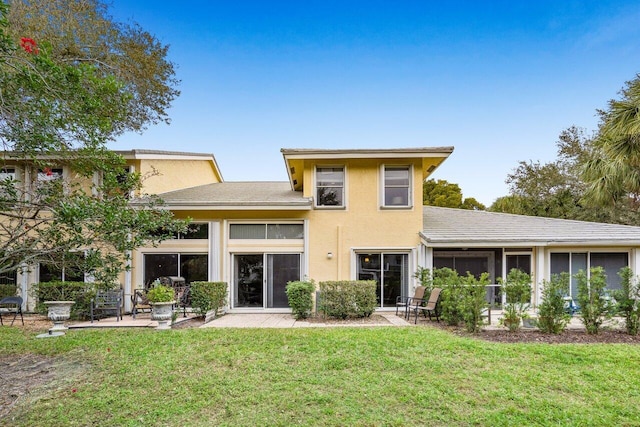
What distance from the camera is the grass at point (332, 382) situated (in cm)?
473

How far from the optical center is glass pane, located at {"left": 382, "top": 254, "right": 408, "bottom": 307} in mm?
12984

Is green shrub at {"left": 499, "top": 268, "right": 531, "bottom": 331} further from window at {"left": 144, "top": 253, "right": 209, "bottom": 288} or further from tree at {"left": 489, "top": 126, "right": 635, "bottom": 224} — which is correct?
tree at {"left": 489, "top": 126, "right": 635, "bottom": 224}

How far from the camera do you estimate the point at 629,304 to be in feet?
29.4

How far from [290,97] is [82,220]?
1625 centimetres

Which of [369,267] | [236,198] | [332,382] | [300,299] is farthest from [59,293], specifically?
[332,382]

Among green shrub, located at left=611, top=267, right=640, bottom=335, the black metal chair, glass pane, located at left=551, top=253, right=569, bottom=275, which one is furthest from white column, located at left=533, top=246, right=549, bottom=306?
the black metal chair

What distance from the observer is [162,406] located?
503cm

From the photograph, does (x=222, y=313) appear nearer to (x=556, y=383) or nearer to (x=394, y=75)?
(x=556, y=383)

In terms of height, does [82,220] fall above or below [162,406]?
above

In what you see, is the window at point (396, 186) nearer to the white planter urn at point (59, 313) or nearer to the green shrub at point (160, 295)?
the green shrub at point (160, 295)

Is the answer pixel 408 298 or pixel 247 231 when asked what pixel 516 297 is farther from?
pixel 247 231

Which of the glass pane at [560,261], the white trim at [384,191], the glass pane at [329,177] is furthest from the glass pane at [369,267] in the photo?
the glass pane at [560,261]

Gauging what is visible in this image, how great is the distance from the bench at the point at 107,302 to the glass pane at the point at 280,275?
4.79 meters

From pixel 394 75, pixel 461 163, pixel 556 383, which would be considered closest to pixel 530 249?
pixel 556 383
